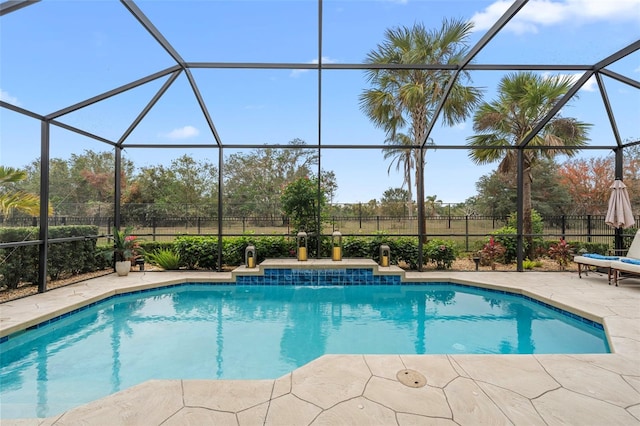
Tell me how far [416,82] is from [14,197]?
9.97 meters

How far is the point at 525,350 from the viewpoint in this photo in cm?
362

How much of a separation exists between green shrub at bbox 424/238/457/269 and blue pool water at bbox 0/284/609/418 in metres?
1.41

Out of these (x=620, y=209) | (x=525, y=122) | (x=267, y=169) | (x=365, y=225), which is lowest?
(x=365, y=225)

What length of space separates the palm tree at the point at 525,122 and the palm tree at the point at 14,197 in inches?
379

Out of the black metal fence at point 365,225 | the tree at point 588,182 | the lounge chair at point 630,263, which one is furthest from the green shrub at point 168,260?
the tree at point 588,182

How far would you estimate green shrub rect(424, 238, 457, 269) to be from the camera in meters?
7.36

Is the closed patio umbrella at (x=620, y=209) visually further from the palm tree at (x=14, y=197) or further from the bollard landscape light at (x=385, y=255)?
the palm tree at (x=14, y=197)

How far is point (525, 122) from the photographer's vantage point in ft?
26.8

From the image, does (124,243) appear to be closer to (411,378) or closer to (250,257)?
(250,257)

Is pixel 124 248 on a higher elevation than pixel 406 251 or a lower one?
higher

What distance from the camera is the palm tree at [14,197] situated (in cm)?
502

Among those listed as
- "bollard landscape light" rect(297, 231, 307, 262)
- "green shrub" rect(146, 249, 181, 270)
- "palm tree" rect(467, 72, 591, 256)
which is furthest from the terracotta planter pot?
"palm tree" rect(467, 72, 591, 256)

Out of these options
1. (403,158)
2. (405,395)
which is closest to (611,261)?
(405,395)

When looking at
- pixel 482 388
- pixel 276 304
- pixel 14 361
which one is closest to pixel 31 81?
pixel 14 361
